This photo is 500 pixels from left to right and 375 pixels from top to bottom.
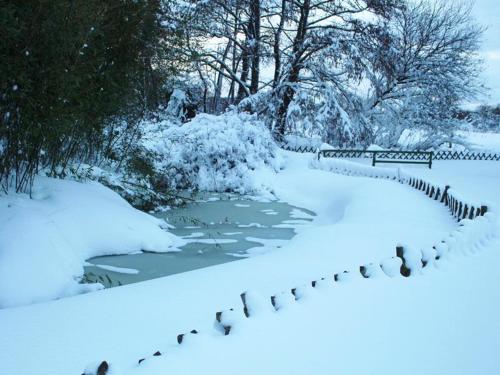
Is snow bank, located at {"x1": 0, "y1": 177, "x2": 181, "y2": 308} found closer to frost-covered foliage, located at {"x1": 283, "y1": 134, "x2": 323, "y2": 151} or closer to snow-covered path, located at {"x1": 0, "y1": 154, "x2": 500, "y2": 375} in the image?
snow-covered path, located at {"x1": 0, "y1": 154, "x2": 500, "y2": 375}

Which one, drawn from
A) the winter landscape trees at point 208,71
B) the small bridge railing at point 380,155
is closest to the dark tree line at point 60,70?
the winter landscape trees at point 208,71

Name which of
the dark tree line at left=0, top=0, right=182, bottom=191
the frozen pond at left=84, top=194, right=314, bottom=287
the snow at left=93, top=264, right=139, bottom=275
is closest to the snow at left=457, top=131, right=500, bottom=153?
the frozen pond at left=84, top=194, right=314, bottom=287

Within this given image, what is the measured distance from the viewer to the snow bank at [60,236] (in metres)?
4.32

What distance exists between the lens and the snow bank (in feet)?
14.2

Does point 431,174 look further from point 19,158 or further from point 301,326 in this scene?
point 301,326

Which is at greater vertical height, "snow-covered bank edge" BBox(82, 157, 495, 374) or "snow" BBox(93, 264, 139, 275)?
"snow-covered bank edge" BBox(82, 157, 495, 374)

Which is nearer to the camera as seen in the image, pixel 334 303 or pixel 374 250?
pixel 334 303

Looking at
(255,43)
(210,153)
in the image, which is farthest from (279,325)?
(255,43)

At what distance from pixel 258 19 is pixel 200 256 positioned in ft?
46.8

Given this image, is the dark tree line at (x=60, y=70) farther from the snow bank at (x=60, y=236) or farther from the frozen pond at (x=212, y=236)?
the frozen pond at (x=212, y=236)

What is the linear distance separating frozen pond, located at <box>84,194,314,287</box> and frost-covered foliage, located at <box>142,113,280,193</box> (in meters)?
0.92

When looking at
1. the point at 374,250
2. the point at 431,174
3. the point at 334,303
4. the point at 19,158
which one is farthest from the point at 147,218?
the point at 431,174

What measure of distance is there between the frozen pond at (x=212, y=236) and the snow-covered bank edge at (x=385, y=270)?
2007 millimetres

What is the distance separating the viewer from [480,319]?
3.32 meters
